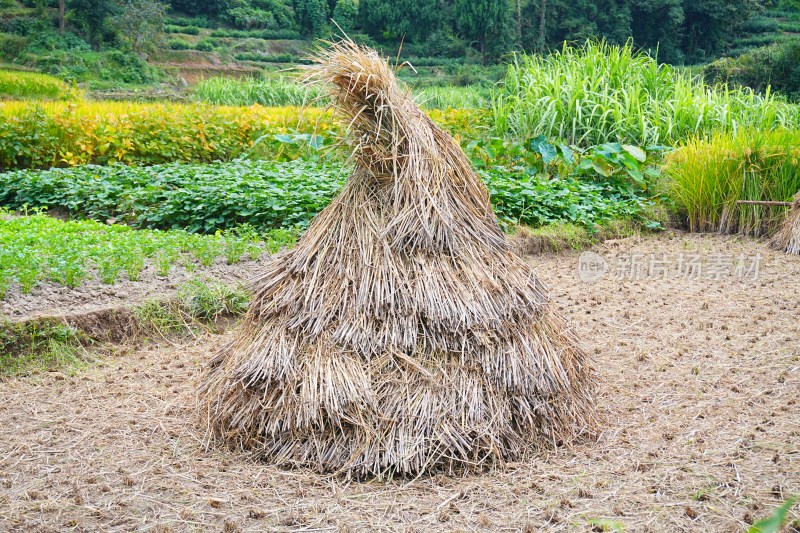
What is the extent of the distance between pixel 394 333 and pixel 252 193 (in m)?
4.30

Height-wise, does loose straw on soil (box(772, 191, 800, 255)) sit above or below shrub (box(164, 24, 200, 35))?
below

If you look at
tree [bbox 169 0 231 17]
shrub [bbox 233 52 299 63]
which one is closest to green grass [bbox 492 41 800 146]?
shrub [bbox 233 52 299 63]

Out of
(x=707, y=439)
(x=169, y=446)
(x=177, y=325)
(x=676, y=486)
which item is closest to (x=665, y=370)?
(x=707, y=439)

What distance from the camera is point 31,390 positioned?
3.87 m

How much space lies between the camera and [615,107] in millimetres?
9828

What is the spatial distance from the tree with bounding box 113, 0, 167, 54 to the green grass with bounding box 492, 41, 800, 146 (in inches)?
964

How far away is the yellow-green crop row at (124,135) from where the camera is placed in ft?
31.2

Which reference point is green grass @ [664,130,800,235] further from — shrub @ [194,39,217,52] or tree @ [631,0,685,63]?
shrub @ [194,39,217,52]

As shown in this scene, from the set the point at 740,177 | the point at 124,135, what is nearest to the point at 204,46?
the point at 124,135

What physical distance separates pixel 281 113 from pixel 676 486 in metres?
10.6

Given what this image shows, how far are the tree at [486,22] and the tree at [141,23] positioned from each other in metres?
14.3

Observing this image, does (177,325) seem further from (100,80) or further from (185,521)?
(100,80)

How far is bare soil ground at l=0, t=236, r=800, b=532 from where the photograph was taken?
102 inches

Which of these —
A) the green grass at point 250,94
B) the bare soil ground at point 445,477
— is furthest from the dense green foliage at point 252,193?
the green grass at point 250,94
